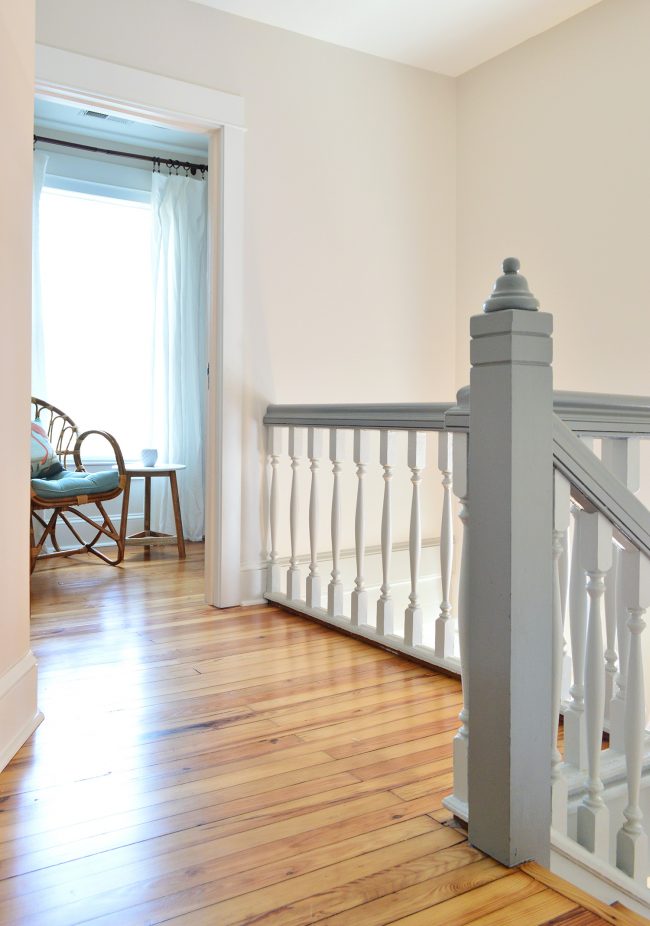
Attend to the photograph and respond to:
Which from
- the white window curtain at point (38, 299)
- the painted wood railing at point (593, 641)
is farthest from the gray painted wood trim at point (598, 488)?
the white window curtain at point (38, 299)

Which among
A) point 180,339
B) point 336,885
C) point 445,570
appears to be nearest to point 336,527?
point 445,570

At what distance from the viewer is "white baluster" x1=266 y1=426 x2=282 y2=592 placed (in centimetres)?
346

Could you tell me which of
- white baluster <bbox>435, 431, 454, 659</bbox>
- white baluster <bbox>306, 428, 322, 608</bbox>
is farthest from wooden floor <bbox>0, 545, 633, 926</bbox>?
white baluster <bbox>306, 428, 322, 608</bbox>

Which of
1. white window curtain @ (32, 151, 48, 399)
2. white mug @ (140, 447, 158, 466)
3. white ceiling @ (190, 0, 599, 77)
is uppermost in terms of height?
white ceiling @ (190, 0, 599, 77)

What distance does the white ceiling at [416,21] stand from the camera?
11.0 ft

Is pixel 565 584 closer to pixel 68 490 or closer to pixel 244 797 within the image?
pixel 244 797

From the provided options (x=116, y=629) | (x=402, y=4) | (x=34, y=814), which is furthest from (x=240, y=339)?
(x=34, y=814)

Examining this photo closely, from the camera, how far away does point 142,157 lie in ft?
17.6

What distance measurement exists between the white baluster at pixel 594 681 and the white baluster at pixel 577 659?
4 cm

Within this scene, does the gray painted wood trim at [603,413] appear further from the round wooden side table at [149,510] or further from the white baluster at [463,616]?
the round wooden side table at [149,510]

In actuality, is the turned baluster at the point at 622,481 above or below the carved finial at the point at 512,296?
below

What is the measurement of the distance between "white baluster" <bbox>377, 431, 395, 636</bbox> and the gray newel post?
1317mm

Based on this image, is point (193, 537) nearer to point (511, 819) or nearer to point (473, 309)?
point (473, 309)

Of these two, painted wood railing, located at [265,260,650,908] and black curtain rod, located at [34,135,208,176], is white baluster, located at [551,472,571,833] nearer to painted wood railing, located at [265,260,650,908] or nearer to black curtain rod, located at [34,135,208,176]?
painted wood railing, located at [265,260,650,908]
